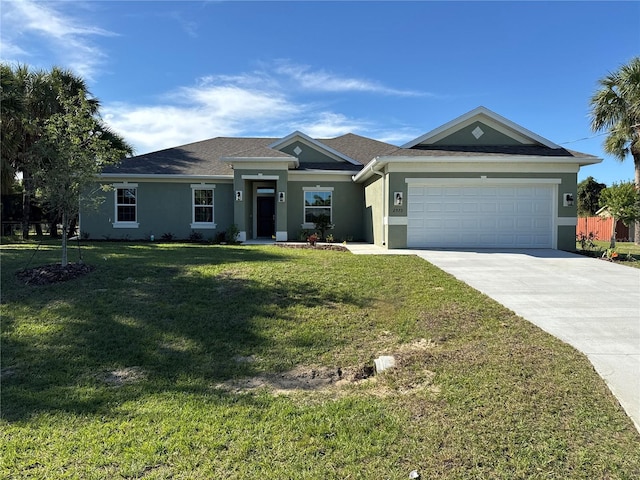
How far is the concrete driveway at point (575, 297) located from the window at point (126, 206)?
40.1 feet

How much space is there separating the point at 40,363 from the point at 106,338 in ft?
2.61

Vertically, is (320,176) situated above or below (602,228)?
above

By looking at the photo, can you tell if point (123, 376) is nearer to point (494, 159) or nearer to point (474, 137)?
point (494, 159)

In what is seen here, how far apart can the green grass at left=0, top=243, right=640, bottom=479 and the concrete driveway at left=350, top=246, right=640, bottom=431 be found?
30 cm

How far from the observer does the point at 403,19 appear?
11.9 meters

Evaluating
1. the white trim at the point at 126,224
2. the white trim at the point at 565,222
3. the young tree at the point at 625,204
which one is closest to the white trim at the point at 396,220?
the white trim at the point at 565,222

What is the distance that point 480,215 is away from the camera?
45.2ft

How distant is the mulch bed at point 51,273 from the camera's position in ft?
25.7

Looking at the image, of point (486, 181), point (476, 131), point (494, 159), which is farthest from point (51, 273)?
point (476, 131)

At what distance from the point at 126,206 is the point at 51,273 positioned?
34.2ft

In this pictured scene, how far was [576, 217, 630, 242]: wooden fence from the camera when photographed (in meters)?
25.2

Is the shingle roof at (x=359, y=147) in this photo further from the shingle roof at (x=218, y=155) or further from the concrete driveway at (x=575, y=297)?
the concrete driveway at (x=575, y=297)

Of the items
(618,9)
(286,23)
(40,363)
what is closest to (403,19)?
(286,23)

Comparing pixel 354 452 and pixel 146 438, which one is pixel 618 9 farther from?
pixel 146 438
